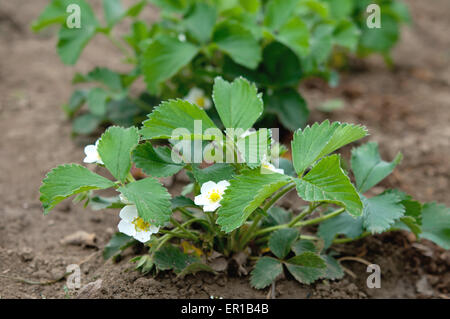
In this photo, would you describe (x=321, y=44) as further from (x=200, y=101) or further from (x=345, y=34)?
(x=200, y=101)

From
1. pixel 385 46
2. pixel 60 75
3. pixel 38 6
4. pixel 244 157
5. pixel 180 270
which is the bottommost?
pixel 180 270

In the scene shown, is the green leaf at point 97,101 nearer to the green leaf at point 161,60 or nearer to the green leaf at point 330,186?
the green leaf at point 161,60

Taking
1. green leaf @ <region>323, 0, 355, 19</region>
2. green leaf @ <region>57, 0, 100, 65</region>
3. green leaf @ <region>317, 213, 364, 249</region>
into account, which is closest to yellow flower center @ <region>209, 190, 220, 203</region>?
green leaf @ <region>317, 213, 364, 249</region>

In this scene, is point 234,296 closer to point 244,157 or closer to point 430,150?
point 244,157

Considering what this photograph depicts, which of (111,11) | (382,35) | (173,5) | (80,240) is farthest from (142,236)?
(382,35)

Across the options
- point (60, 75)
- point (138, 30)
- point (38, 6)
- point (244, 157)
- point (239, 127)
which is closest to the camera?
point (244, 157)

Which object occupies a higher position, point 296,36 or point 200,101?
point 296,36

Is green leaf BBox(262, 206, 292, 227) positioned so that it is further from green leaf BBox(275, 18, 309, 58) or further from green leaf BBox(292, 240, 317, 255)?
green leaf BBox(275, 18, 309, 58)
